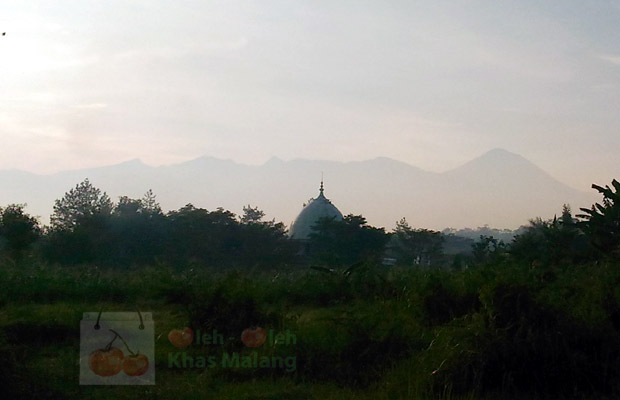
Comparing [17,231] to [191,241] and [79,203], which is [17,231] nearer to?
[191,241]

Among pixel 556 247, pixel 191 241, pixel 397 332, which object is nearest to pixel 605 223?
pixel 556 247

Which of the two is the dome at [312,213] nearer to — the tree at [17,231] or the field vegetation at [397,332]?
the tree at [17,231]

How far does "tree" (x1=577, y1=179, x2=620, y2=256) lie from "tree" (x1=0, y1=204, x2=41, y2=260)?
26363mm

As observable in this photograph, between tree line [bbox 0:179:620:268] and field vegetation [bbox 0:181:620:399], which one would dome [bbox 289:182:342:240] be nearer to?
tree line [bbox 0:179:620:268]

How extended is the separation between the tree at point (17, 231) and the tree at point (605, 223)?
26.4 meters

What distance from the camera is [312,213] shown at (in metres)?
55.8

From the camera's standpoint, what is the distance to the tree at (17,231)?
3228 cm

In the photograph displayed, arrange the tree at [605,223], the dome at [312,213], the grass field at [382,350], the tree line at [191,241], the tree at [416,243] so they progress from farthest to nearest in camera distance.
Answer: the dome at [312,213] < the tree at [416,243] < the tree line at [191,241] < the tree at [605,223] < the grass field at [382,350]

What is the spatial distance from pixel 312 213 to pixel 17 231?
89.6 ft

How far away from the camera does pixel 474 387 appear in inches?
273

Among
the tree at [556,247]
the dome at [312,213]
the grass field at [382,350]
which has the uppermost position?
the dome at [312,213]

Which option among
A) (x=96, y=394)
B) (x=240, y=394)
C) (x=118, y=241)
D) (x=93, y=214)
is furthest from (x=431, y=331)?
(x=93, y=214)

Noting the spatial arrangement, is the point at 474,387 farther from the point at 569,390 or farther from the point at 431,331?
the point at 431,331

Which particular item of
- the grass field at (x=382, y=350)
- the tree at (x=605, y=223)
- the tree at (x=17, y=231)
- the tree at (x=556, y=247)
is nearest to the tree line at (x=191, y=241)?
the tree at (x=17, y=231)
